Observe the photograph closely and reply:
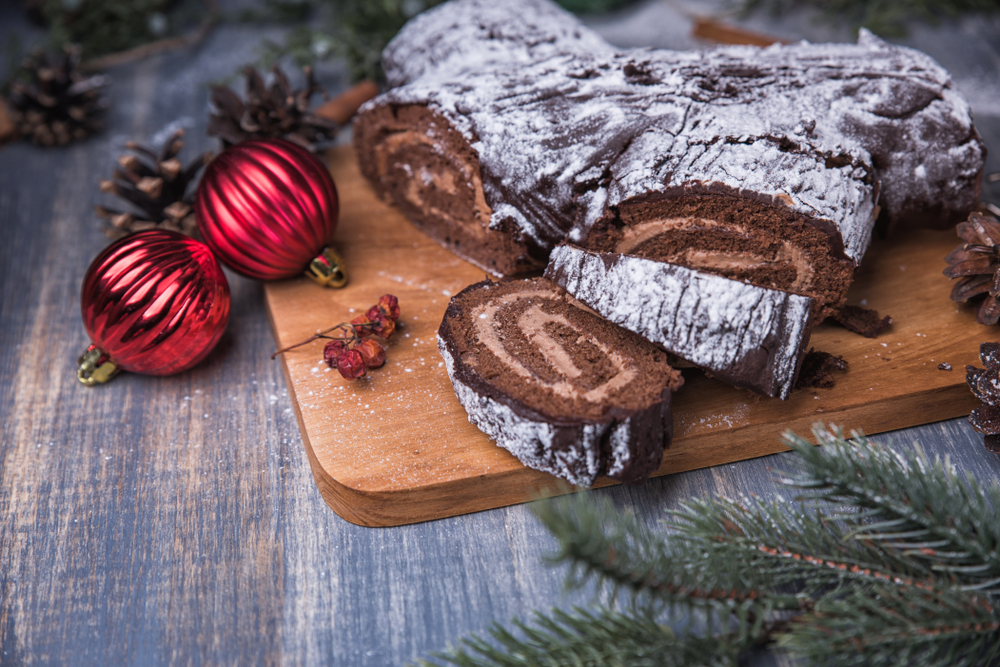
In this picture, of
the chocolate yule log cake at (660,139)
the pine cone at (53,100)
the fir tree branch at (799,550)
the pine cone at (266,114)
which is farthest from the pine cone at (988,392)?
the pine cone at (53,100)

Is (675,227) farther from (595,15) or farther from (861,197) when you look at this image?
(595,15)

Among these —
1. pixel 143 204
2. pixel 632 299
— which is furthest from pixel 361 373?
pixel 143 204

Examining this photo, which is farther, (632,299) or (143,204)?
(143,204)

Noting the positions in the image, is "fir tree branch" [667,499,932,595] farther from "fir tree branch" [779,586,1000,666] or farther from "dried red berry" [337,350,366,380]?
"dried red berry" [337,350,366,380]

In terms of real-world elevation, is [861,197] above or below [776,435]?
above

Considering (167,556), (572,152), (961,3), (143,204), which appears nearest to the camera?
(167,556)

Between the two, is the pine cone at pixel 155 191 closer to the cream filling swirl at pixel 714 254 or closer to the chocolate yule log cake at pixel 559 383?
the chocolate yule log cake at pixel 559 383

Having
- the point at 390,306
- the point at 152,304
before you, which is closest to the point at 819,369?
the point at 390,306
